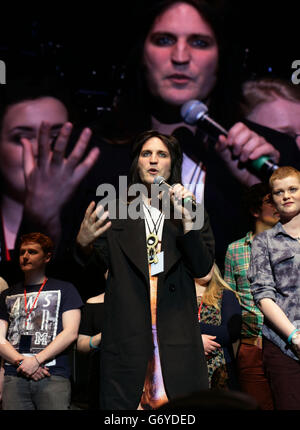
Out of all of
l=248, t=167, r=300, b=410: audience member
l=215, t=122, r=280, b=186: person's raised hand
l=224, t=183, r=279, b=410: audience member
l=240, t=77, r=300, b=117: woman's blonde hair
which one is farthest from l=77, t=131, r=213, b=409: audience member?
l=240, t=77, r=300, b=117: woman's blonde hair

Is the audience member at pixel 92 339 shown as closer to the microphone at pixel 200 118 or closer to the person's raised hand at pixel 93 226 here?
the person's raised hand at pixel 93 226

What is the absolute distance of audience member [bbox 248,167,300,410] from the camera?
101 inches

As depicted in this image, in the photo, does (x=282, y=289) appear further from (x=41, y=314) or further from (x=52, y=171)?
(x=52, y=171)

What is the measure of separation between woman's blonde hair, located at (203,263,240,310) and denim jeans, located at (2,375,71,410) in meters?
1.11

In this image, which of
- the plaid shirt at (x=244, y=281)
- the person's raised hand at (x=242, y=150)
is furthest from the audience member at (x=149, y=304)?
the person's raised hand at (x=242, y=150)

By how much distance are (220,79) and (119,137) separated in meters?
1.06

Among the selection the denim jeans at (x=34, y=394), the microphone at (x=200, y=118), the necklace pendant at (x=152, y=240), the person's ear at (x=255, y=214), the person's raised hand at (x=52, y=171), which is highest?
the microphone at (x=200, y=118)

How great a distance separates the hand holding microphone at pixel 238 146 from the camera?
15.3 feet

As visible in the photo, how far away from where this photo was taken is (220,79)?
15.7 feet

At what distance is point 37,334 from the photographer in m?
3.46

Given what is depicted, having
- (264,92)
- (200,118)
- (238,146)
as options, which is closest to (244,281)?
(238,146)

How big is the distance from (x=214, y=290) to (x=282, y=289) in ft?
3.41

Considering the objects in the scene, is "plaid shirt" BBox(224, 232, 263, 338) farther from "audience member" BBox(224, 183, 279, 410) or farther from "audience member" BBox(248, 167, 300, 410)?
"audience member" BBox(248, 167, 300, 410)
